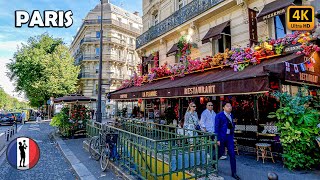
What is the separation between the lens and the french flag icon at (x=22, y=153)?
3178mm

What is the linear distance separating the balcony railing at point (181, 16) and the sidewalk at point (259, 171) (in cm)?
726

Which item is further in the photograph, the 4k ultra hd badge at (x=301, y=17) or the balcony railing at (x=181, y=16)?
the balcony railing at (x=181, y=16)

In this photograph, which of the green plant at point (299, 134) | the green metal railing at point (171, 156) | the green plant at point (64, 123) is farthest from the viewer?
the green plant at point (64, 123)

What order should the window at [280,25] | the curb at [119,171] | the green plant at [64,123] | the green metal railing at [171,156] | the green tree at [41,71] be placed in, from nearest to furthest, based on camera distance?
the green metal railing at [171,156]
the curb at [119,171]
the window at [280,25]
the green plant at [64,123]
the green tree at [41,71]

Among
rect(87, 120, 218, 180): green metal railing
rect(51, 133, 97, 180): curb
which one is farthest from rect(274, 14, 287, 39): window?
rect(51, 133, 97, 180): curb

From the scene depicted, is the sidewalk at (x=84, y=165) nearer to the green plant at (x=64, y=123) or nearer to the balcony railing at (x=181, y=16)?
the green plant at (x=64, y=123)

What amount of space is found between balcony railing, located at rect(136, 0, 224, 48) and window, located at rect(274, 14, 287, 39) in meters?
2.85

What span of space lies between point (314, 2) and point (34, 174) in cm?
1031

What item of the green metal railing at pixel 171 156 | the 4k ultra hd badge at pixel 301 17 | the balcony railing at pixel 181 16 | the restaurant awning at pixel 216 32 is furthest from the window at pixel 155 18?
the green metal railing at pixel 171 156

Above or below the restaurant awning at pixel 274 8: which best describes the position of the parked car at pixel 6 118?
below

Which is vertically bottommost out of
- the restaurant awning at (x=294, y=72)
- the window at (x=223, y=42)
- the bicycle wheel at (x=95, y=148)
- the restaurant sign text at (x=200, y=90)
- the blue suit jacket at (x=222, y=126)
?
the bicycle wheel at (x=95, y=148)

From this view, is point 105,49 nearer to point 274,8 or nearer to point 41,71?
point 41,71

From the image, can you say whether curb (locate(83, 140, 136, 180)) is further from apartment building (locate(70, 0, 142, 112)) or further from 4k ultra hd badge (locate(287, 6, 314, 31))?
apartment building (locate(70, 0, 142, 112))

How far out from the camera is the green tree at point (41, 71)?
108 feet
